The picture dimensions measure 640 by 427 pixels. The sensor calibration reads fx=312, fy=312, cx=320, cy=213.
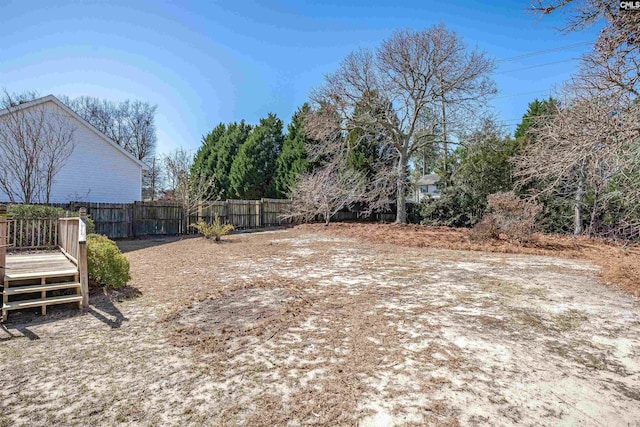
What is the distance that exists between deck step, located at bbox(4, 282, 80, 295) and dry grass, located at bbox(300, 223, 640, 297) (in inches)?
318

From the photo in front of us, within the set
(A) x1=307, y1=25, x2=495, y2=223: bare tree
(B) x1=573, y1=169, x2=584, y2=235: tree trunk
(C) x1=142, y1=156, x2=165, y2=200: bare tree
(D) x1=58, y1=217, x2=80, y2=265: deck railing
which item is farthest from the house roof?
(B) x1=573, y1=169, x2=584, y2=235: tree trunk

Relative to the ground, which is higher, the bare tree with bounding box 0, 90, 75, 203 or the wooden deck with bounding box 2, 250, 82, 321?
the bare tree with bounding box 0, 90, 75, 203

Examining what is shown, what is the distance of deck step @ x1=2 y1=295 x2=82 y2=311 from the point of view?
3.71 meters

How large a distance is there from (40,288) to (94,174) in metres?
11.6

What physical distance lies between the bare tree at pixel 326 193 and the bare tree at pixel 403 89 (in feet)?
6.55

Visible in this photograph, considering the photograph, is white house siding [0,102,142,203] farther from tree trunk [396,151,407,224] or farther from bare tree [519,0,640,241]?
bare tree [519,0,640,241]

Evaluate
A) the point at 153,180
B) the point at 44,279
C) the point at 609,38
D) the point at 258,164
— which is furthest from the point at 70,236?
the point at 153,180

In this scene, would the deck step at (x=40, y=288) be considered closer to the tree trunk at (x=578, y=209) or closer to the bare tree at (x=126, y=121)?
the tree trunk at (x=578, y=209)

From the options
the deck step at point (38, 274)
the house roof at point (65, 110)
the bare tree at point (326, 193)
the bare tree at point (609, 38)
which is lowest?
the deck step at point (38, 274)

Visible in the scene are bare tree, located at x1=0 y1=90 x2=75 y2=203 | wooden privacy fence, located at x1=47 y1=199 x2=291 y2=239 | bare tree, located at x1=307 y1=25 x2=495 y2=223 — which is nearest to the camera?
bare tree, located at x1=0 y1=90 x2=75 y2=203

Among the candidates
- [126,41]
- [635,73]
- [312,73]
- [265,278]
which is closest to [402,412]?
[265,278]

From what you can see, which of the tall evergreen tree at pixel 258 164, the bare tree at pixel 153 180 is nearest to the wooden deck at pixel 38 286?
the tall evergreen tree at pixel 258 164

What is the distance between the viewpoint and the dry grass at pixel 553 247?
5.52m

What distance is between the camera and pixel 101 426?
188 centimetres
